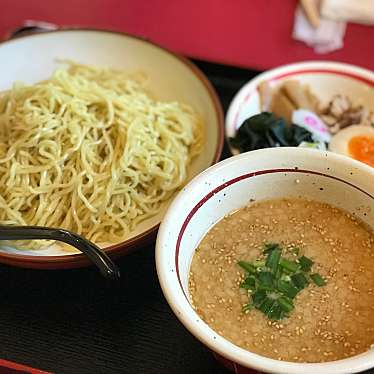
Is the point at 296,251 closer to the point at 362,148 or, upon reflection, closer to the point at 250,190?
the point at 250,190

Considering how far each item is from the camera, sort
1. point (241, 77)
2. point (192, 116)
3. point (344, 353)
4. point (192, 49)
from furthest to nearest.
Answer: point (192, 49), point (241, 77), point (192, 116), point (344, 353)

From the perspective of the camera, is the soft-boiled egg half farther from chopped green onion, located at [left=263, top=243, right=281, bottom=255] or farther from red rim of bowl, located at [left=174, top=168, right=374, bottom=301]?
chopped green onion, located at [left=263, top=243, right=281, bottom=255]

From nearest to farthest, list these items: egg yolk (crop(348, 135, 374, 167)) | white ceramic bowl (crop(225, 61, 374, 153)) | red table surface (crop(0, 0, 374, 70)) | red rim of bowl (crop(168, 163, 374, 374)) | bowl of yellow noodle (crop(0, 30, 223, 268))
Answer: red rim of bowl (crop(168, 163, 374, 374))
bowl of yellow noodle (crop(0, 30, 223, 268))
egg yolk (crop(348, 135, 374, 167))
white ceramic bowl (crop(225, 61, 374, 153))
red table surface (crop(0, 0, 374, 70))

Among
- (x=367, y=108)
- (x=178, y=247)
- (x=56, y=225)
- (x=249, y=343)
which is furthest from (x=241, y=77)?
(x=249, y=343)

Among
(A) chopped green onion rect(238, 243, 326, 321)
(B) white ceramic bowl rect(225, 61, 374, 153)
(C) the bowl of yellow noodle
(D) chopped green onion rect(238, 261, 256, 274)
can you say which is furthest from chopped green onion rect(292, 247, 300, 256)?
(B) white ceramic bowl rect(225, 61, 374, 153)

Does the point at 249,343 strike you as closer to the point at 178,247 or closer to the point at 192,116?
the point at 178,247

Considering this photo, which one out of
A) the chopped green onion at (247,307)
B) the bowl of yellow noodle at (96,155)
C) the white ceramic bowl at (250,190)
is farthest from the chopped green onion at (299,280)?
the bowl of yellow noodle at (96,155)
